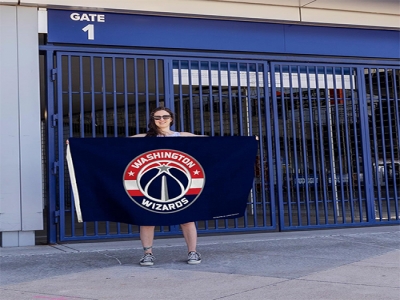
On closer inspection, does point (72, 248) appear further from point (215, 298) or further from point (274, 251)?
point (215, 298)

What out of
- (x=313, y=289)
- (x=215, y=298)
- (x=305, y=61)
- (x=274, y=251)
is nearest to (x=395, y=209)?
(x=305, y=61)

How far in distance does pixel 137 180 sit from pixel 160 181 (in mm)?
218

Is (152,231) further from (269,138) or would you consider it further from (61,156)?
(269,138)

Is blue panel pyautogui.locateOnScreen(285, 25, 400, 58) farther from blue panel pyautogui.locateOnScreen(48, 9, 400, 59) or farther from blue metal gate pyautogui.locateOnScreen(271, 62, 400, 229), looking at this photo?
blue metal gate pyautogui.locateOnScreen(271, 62, 400, 229)

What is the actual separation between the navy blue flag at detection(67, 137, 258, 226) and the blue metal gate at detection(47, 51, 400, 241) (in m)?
1.88

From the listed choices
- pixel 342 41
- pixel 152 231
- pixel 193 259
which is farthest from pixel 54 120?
pixel 342 41

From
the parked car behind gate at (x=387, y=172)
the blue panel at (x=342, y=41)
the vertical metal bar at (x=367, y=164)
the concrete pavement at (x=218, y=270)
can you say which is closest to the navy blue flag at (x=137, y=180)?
the concrete pavement at (x=218, y=270)

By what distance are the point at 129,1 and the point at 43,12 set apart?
108cm

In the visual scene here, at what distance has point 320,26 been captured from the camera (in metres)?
8.53

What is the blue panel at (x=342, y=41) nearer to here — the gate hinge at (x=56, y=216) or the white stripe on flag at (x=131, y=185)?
the white stripe on flag at (x=131, y=185)

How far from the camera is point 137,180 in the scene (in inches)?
219

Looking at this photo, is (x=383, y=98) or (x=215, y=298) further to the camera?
(x=383, y=98)

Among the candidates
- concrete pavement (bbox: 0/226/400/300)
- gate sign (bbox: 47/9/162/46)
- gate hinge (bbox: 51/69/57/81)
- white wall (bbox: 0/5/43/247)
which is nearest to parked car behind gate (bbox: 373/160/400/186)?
concrete pavement (bbox: 0/226/400/300)

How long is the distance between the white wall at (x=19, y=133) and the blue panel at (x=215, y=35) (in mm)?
430
